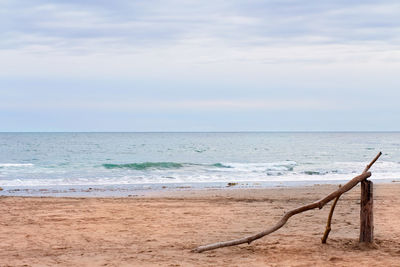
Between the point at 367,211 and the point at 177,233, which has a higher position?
the point at 367,211

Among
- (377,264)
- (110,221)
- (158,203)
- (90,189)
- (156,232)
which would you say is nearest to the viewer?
(377,264)

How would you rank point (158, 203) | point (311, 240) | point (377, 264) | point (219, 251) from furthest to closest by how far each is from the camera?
point (158, 203) < point (311, 240) < point (219, 251) < point (377, 264)

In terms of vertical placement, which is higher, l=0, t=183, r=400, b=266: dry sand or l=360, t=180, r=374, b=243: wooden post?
l=360, t=180, r=374, b=243: wooden post

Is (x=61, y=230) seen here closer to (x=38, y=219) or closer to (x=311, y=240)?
(x=38, y=219)

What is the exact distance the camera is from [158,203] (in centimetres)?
1415

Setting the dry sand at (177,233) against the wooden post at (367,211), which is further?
the wooden post at (367,211)

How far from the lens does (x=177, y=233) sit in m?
9.82

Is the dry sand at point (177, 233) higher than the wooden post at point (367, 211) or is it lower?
lower

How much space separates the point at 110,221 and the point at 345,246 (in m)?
5.17

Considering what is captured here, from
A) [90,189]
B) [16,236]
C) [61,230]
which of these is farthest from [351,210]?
[90,189]

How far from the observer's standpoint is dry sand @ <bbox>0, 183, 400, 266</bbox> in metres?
7.75

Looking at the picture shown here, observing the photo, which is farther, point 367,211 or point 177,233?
point 177,233

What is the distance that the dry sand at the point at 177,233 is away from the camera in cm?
775

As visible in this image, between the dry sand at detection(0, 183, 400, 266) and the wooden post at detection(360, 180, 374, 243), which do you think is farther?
the wooden post at detection(360, 180, 374, 243)
